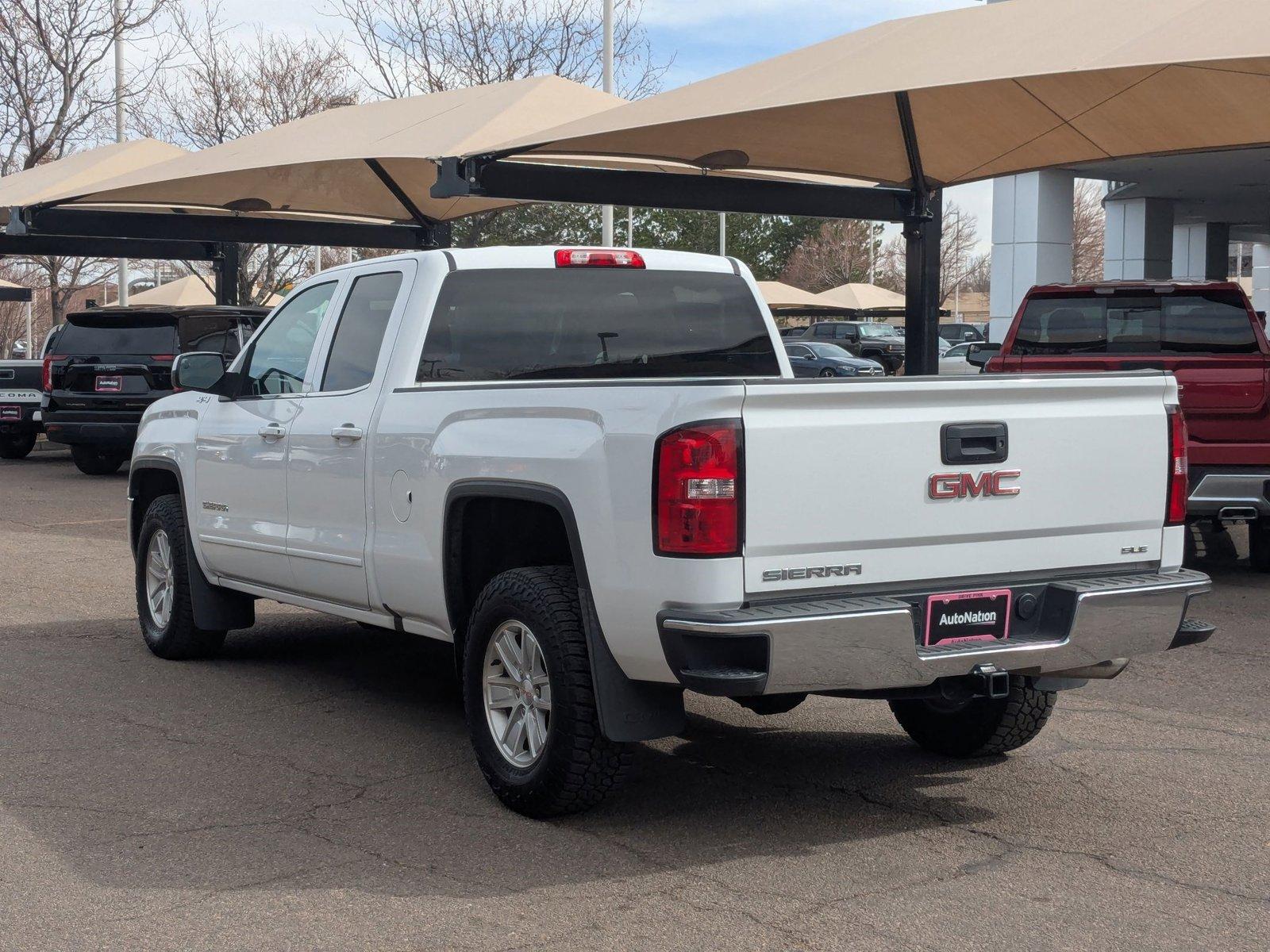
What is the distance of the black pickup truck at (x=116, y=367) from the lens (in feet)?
59.6

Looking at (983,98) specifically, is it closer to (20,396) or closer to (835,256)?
(20,396)

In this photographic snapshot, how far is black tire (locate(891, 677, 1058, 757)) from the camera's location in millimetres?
5832

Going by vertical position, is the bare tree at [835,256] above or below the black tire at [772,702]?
above

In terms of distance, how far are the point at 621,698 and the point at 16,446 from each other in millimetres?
19894

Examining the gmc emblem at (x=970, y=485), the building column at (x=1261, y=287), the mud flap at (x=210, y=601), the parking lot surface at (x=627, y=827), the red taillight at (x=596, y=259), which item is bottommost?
the parking lot surface at (x=627, y=827)

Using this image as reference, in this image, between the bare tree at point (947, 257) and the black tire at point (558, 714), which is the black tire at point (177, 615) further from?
the bare tree at point (947, 257)

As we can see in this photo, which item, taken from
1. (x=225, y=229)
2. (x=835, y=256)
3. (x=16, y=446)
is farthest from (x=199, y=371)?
(x=835, y=256)

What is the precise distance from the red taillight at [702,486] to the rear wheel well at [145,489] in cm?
459

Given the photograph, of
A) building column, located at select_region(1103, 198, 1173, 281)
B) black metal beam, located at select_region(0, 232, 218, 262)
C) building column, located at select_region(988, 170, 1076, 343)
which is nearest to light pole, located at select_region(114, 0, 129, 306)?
black metal beam, located at select_region(0, 232, 218, 262)

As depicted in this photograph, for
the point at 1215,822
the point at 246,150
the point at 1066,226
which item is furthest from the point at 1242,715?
the point at 1066,226

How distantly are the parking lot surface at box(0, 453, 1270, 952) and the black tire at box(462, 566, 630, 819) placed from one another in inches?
4.7

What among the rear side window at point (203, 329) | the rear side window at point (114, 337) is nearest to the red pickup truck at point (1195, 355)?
the rear side window at point (203, 329)

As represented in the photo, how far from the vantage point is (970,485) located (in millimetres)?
4855

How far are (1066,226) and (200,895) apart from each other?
21435 millimetres
